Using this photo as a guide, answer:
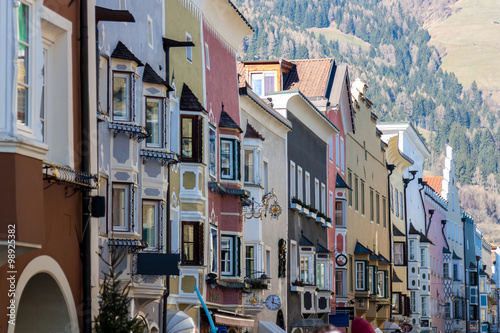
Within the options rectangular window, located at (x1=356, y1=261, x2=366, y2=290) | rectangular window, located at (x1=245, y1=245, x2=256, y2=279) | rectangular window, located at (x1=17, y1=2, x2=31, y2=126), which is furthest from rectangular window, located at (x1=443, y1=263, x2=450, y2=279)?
rectangular window, located at (x1=17, y1=2, x2=31, y2=126)

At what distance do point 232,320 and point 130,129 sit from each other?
1147cm

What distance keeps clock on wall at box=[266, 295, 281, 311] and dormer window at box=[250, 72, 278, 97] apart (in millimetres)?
14009

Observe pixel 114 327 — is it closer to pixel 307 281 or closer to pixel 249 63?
pixel 307 281

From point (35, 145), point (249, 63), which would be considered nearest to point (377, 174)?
point (249, 63)

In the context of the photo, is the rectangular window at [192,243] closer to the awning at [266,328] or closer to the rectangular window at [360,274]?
the awning at [266,328]

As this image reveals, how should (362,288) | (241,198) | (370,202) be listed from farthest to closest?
(370,202) → (362,288) → (241,198)

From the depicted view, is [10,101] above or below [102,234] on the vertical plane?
above

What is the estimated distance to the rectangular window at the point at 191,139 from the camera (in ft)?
99.4

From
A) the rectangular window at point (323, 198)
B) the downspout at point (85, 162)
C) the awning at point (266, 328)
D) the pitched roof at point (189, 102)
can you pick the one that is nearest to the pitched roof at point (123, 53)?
the downspout at point (85, 162)

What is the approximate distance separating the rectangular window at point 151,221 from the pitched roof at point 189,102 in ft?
14.8

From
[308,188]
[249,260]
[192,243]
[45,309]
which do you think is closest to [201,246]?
[192,243]

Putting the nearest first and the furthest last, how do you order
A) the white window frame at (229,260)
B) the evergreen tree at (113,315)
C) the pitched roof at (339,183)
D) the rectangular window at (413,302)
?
the evergreen tree at (113,315) < the white window frame at (229,260) < the pitched roof at (339,183) < the rectangular window at (413,302)

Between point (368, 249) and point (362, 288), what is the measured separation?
210cm

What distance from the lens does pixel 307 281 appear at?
155ft
